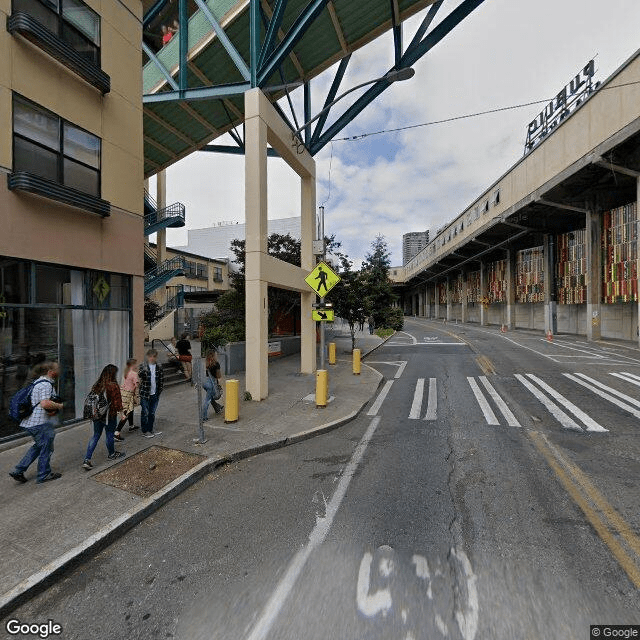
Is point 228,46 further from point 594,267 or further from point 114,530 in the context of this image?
point 594,267

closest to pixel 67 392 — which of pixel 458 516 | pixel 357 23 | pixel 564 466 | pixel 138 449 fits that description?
pixel 138 449

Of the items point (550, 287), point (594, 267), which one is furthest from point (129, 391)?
point (550, 287)

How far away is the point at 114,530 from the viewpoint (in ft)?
12.0

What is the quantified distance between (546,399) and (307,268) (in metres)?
9.06

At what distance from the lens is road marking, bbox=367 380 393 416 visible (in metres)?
8.33

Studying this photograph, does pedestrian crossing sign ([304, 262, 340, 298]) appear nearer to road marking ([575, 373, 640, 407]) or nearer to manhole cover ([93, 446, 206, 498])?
manhole cover ([93, 446, 206, 498])

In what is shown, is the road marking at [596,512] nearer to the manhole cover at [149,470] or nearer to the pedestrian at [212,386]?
the manhole cover at [149,470]

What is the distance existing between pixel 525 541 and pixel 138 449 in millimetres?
6005

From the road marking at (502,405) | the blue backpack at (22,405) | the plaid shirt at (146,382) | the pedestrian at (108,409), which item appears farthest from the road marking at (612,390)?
the blue backpack at (22,405)

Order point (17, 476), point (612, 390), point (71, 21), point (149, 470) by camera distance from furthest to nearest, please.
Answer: point (612, 390) → point (71, 21) → point (149, 470) → point (17, 476)

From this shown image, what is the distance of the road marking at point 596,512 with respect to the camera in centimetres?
316

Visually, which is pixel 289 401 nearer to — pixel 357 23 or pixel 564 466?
pixel 564 466

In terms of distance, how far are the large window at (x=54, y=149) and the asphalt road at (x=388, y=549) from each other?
7.17 metres

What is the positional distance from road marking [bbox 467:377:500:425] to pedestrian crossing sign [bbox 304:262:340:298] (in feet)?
16.6
